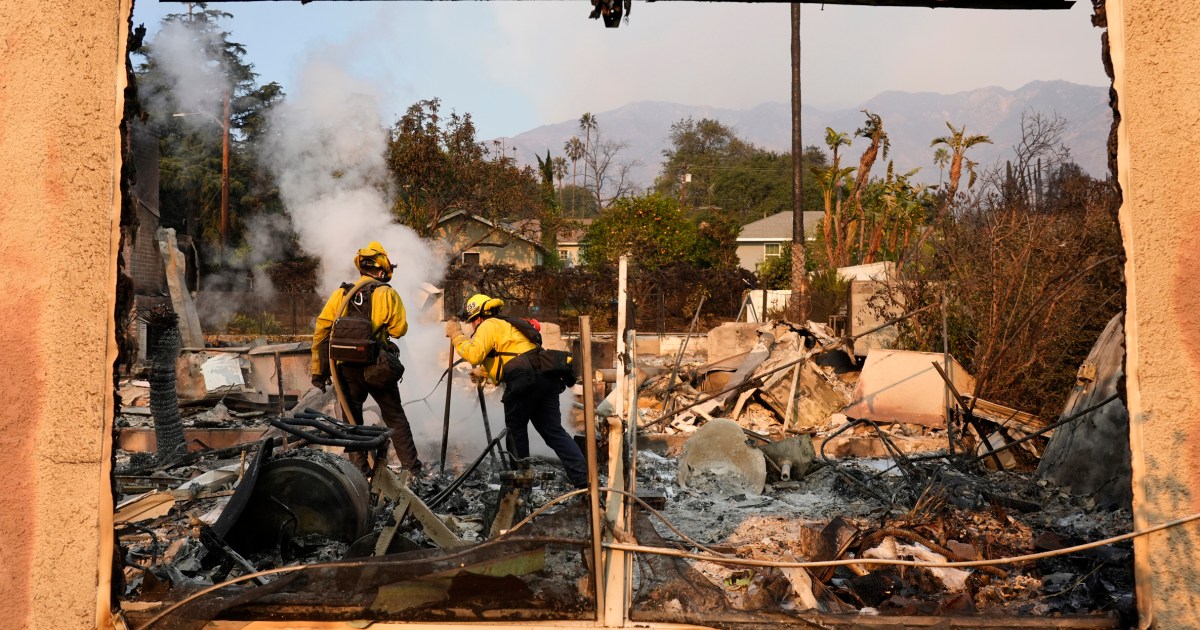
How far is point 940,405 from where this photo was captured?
9.42 m

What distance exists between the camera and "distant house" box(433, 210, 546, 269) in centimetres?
3162


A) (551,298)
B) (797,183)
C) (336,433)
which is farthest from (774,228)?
(336,433)

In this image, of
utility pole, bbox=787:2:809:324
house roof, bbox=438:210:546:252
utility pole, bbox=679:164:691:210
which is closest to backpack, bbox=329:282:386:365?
utility pole, bbox=787:2:809:324

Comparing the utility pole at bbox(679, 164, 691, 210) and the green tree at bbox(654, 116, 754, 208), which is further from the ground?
the green tree at bbox(654, 116, 754, 208)

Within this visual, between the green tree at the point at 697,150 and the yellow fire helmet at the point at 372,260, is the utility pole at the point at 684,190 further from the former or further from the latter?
the yellow fire helmet at the point at 372,260

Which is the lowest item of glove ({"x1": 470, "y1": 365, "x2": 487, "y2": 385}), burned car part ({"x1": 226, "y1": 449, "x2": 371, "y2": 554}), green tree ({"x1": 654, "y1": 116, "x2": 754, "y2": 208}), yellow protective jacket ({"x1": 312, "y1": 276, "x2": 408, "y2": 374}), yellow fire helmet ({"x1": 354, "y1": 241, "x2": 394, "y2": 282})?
burned car part ({"x1": 226, "y1": 449, "x2": 371, "y2": 554})

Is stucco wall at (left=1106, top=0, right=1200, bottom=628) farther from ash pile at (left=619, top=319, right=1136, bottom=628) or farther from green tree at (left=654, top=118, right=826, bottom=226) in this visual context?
green tree at (left=654, top=118, right=826, bottom=226)

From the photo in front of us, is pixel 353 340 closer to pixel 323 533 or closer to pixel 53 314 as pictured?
pixel 323 533

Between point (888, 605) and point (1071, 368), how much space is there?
19.6ft

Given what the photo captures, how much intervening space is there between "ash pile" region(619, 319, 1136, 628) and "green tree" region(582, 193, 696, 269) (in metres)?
19.4

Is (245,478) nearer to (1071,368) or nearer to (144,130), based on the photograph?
(1071,368)

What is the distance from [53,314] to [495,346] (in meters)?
3.31

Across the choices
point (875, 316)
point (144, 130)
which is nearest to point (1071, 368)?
point (875, 316)

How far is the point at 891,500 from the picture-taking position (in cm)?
610
